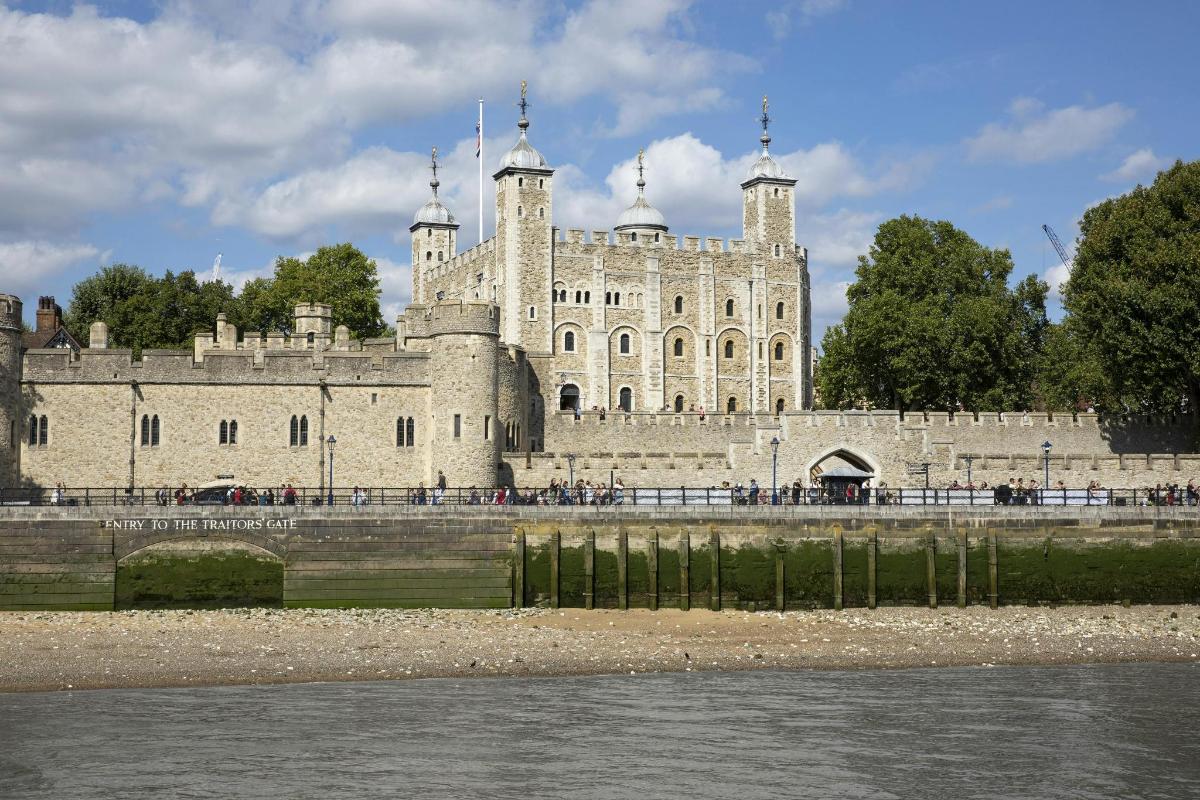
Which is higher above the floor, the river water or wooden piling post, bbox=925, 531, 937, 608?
wooden piling post, bbox=925, 531, 937, 608

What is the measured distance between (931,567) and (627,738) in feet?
49.5

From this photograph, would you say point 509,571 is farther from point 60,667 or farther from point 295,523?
point 60,667

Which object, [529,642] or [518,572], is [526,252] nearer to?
[518,572]

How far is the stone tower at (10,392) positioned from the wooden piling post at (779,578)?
73.2 feet

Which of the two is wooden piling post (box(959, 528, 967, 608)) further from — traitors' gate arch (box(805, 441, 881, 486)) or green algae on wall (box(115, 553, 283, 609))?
green algae on wall (box(115, 553, 283, 609))

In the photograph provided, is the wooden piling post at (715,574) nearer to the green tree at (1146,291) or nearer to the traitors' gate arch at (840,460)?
the traitors' gate arch at (840,460)

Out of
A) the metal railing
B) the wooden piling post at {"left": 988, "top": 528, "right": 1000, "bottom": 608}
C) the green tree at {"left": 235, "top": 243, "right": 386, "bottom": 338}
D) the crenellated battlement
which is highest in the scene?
the green tree at {"left": 235, "top": 243, "right": 386, "bottom": 338}

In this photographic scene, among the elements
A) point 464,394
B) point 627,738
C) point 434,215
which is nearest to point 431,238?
point 434,215

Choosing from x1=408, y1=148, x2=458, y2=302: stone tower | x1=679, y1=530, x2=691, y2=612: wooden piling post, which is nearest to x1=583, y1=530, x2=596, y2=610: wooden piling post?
x1=679, y1=530, x2=691, y2=612: wooden piling post

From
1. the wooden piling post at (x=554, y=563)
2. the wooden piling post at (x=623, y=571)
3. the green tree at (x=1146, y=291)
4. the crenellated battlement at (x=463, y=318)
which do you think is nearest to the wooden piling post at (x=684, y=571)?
the wooden piling post at (x=623, y=571)

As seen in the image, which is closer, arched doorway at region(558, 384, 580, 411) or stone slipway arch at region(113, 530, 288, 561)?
stone slipway arch at region(113, 530, 288, 561)

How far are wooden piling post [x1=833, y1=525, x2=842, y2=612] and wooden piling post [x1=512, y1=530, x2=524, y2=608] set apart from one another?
768 centimetres

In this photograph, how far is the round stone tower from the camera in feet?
151

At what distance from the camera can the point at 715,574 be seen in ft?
123
